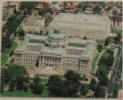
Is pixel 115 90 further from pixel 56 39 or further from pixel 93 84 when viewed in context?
pixel 56 39

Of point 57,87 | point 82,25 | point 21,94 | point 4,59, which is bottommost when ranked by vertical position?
point 21,94

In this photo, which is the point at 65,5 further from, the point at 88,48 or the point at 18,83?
the point at 18,83

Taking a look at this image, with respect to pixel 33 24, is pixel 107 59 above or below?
below

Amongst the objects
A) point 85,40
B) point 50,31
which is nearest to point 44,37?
point 50,31

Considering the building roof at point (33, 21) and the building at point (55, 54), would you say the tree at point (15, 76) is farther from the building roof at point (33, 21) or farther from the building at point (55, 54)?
the building roof at point (33, 21)

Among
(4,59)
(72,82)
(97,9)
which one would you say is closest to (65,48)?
(72,82)
